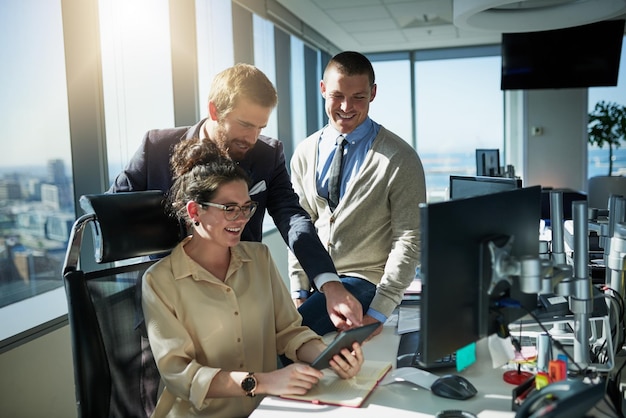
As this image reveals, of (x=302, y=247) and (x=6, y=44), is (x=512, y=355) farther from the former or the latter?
(x=6, y=44)

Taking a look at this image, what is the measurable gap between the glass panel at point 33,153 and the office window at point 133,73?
0.32m

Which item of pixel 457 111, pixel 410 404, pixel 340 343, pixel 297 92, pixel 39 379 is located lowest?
pixel 39 379

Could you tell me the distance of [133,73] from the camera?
3.35m

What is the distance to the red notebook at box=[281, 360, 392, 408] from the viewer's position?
1.24m

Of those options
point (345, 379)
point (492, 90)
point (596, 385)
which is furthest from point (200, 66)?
point (492, 90)

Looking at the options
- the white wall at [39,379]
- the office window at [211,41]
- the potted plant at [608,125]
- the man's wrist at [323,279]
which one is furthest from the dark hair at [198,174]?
the potted plant at [608,125]

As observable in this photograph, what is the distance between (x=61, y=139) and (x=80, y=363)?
166cm

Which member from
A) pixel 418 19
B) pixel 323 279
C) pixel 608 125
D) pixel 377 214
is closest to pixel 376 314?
pixel 323 279

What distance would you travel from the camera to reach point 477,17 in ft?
10.7

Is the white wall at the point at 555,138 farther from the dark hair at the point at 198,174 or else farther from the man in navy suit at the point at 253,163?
the dark hair at the point at 198,174

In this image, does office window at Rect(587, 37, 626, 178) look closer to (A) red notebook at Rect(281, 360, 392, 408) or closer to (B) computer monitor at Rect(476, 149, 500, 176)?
(B) computer monitor at Rect(476, 149, 500, 176)

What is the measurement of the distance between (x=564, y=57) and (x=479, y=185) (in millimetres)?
4938

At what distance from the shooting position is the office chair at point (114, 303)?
4.46 feet

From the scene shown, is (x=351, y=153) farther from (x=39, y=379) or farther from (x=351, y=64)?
(x=39, y=379)
